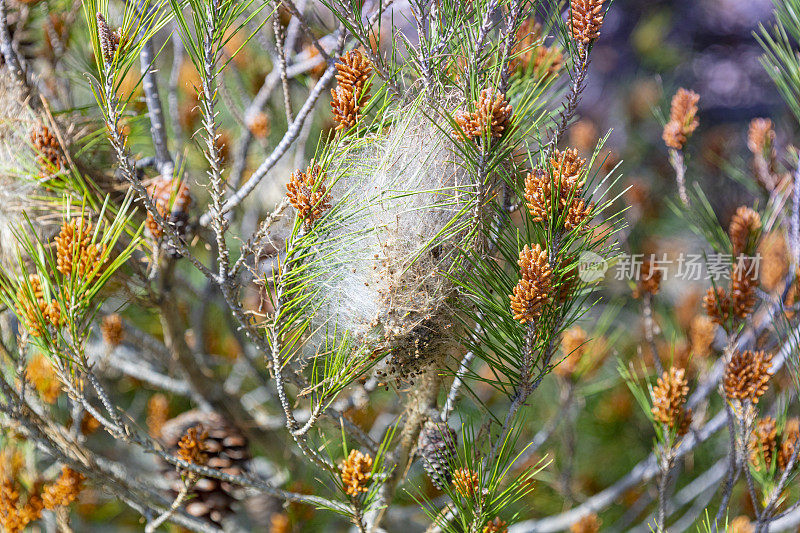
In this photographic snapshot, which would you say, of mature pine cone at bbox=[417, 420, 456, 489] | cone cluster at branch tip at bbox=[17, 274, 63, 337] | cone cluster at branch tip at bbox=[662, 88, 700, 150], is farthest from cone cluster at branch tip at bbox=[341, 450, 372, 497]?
cone cluster at branch tip at bbox=[662, 88, 700, 150]

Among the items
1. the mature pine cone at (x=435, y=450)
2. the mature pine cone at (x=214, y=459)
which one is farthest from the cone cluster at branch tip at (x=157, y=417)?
the mature pine cone at (x=435, y=450)

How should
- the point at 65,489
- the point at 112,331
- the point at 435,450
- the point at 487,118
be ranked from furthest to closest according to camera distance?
1. the point at 112,331
2. the point at 65,489
3. the point at 435,450
4. the point at 487,118

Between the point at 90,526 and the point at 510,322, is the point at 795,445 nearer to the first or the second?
the point at 510,322

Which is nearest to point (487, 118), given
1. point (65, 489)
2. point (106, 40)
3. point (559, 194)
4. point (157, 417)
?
point (559, 194)

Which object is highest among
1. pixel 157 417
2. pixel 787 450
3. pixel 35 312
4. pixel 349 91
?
pixel 349 91

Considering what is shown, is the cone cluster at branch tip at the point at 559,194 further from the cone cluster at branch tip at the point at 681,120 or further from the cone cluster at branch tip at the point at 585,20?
the cone cluster at branch tip at the point at 681,120

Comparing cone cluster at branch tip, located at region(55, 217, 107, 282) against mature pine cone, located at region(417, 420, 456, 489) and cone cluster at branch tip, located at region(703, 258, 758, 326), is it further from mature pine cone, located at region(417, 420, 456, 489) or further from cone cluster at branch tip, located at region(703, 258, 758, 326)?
cone cluster at branch tip, located at region(703, 258, 758, 326)

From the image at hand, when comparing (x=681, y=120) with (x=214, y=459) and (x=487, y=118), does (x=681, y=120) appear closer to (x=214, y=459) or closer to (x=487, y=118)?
(x=487, y=118)

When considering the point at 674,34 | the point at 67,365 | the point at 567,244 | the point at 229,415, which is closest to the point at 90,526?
the point at 229,415
